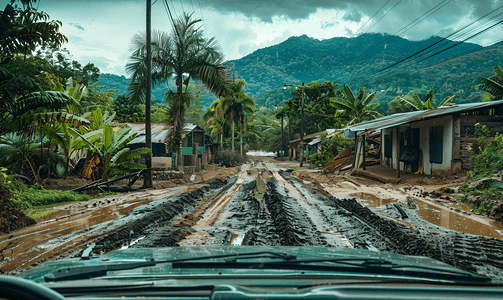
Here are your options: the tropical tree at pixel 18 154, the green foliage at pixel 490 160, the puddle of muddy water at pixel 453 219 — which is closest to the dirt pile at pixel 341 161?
the green foliage at pixel 490 160

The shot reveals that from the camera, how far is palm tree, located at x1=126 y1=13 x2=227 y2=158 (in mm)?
16578

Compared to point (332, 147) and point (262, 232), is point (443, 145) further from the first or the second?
point (332, 147)

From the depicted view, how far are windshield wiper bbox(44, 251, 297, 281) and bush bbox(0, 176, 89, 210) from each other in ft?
25.4

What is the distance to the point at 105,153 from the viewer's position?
13375 mm

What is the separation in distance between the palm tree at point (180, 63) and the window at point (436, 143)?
11203 mm

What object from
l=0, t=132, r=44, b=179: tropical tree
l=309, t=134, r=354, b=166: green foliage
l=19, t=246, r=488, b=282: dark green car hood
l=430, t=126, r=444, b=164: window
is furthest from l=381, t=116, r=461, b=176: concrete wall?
l=0, t=132, r=44, b=179: tropical tree

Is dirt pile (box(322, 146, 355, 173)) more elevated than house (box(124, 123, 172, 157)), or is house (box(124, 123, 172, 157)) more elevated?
house (box(124, 123, 172, 157))

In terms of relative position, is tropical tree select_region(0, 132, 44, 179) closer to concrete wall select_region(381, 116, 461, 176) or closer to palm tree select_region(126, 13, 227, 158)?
palm tree select_region(126, 13, 227, 158)

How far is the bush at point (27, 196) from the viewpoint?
800cm

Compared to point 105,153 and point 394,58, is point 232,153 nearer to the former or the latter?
point 105,153

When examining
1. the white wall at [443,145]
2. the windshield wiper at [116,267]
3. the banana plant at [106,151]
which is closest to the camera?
the windshield wiper at [116,267]

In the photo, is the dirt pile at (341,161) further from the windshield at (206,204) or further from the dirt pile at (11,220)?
the dirt pile at (11,220)

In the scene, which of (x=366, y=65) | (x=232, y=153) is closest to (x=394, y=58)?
(x=366, y=65)

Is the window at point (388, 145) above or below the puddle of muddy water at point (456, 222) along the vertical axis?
above
